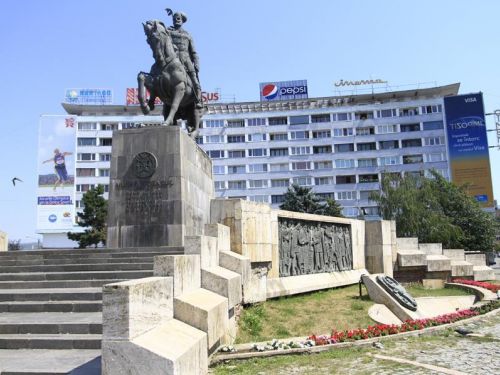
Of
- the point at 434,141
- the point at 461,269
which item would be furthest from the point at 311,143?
the point at 461,269

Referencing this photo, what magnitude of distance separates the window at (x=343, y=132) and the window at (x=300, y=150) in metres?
4.24

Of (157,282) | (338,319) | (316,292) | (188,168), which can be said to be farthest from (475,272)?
(157,282)

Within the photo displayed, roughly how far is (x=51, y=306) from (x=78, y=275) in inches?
63.0

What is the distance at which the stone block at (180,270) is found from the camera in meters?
6.12

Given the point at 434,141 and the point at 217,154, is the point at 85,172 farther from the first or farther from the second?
the point at 434,141

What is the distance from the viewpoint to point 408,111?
2640 inches

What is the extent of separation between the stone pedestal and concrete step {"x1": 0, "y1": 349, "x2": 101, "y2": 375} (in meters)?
6.36

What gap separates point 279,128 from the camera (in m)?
68.2

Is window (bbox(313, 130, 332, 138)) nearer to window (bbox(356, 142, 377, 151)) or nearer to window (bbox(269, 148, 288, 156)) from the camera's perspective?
window (bbox(356, 142, 377, 151))

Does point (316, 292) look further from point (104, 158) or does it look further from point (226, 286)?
point (104, 158)

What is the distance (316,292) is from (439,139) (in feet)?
186

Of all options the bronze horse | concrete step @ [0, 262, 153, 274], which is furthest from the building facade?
concrete step @ [0, 262, 153, 274]

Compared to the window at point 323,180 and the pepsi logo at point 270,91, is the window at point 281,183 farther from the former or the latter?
the pepsi logo at point 270,91

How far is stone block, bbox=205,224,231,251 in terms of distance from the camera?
374 inches
